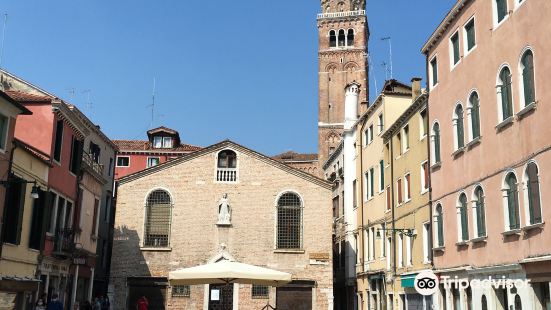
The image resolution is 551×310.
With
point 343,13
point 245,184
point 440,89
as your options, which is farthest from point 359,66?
point 440,89

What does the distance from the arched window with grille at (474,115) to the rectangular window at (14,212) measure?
1419 centimetres

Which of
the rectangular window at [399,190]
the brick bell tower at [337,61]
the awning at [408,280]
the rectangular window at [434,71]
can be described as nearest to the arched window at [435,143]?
the rectangular window at [434,71]

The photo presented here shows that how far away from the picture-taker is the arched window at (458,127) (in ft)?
64.6

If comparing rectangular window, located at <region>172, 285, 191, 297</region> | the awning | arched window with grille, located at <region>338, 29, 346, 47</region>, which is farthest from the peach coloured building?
arched window with grille, located at <region>338, 29, 346, 47</region>

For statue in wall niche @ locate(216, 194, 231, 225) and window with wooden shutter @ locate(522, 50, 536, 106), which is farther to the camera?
statue in wall niche @ locate(216, 194, 231, 225)

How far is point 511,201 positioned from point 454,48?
6.86 meters

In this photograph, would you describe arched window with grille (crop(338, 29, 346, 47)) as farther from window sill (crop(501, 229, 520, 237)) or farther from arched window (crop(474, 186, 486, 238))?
window sill (crop(501, 229, 520, 237))

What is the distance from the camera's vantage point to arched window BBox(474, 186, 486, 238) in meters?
17.9

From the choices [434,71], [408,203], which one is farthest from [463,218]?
[434,71]

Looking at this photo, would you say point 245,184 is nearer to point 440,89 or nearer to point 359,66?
point 440,89

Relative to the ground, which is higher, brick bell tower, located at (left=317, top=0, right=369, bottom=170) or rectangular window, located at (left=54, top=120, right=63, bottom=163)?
brick bell tower, located at (left=317, top=0, right=369, bottom=170)

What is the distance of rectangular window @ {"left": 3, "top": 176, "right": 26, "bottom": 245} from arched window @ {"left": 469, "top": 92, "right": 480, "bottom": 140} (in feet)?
46.5

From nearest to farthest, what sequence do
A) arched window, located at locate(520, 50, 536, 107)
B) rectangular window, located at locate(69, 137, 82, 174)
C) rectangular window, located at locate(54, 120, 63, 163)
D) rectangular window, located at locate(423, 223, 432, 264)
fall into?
arched window, located at locate(520, 50, 536, 107) < rectangular window, located at locate(54, 120, 63, 163) < rectangular window, located at locate(423, 223, 432, 264) < rectangular window, located at locate(69, 137, 82, 174)

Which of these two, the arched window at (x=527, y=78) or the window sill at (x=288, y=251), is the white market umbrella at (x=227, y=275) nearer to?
the arched window at (x=527, y=78)
